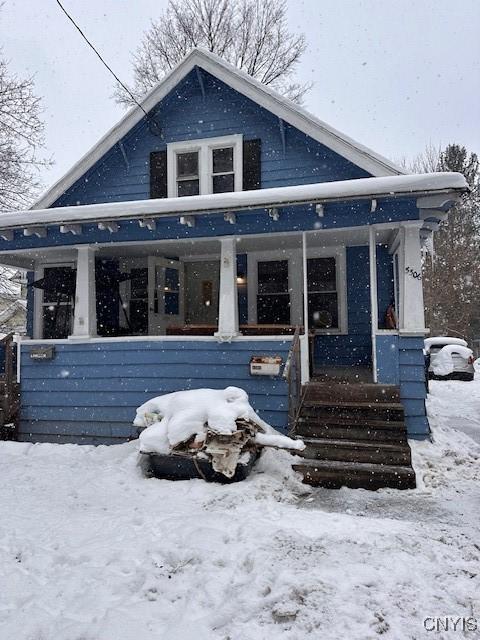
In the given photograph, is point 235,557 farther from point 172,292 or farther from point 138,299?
point 138,299

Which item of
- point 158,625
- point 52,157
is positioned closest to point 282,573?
point 158,625

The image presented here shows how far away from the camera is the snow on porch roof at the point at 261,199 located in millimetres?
6246

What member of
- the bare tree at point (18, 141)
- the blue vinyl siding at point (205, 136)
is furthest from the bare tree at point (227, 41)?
the blue vinyl siding at point (205, 136)

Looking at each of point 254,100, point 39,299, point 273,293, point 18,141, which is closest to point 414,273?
point 273,293

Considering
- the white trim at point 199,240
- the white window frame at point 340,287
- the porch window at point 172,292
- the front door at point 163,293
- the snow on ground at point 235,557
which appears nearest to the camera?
the snow on ground at point 235,557

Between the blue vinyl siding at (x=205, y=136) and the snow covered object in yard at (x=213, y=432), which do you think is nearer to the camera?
the snow covered object in yard at (x=213, y=432)

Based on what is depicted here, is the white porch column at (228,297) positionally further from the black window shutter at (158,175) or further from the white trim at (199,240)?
the black window shutter at (158,175)

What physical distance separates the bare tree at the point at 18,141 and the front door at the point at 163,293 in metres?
9.75

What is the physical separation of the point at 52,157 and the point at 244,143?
10.6 meters

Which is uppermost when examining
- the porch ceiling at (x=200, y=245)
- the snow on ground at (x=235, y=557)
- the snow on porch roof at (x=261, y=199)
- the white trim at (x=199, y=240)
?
the snow on porch roof at (x=261, y=199)

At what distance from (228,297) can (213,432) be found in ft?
9.60

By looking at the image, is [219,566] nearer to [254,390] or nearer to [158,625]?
[158,625]

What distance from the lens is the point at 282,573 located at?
331 centimetres

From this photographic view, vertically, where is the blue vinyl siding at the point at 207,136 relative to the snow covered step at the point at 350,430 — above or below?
above
